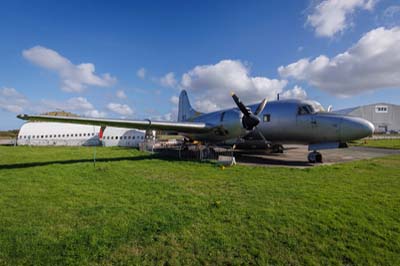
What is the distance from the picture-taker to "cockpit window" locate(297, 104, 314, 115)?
1188 centimetres

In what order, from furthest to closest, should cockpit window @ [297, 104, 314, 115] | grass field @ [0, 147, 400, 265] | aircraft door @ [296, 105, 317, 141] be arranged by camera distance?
cockpit window @ [297, 104, 314, 115]
aircraft door @ [296, 105, 317, 141]
grass field @ [0, 147, 400, 265]

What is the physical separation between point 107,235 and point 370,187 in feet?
25.6

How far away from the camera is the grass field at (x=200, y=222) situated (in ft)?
10.8

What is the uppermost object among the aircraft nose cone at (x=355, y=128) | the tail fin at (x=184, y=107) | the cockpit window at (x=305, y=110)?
the tail fin at (x=184, y=107)

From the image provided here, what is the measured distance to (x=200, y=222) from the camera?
4367 millimetres

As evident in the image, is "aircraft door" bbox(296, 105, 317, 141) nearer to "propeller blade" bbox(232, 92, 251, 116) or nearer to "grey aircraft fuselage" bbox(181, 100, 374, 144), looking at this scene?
"grey aircraft fuselage" bbox(181, 100, 374, 144)

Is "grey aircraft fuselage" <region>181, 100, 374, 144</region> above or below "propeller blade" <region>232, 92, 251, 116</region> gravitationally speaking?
below

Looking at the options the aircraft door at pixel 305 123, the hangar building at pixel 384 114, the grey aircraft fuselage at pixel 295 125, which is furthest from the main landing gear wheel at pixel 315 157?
the hangar building at pixel 384 114

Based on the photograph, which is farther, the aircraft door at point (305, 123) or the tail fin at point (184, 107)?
the tail fin at point (184, 107)

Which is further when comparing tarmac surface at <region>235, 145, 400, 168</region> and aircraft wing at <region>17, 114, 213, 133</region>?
tarmac surface at <region>235, 145, 400, 168</region>

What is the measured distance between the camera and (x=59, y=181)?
7.82m

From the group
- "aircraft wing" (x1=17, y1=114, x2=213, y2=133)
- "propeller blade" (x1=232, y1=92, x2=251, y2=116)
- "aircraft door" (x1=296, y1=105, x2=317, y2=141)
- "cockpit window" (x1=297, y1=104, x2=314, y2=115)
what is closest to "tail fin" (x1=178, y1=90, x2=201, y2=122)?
"aircraft wing" (x1=17, y1=114, x2=213, y2=133)

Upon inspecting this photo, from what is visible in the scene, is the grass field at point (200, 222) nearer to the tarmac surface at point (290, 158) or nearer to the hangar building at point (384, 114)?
the tarmac surface at point (290, 158)

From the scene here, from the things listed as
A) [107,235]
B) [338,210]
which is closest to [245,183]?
[338,210]
